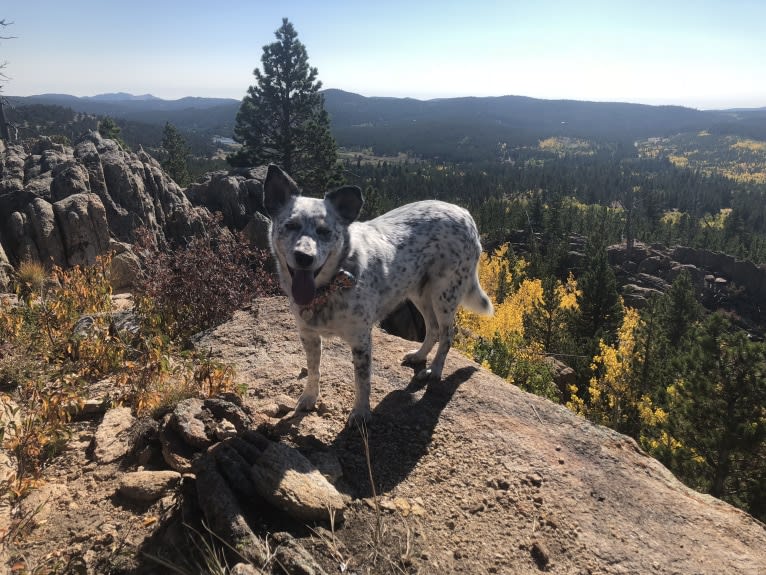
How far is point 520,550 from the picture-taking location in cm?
395

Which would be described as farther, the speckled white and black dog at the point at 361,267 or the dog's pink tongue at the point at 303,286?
the speckled white and black dog at the point at 361,267

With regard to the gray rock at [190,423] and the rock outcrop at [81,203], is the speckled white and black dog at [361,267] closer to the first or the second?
the gray rock at [190,423]

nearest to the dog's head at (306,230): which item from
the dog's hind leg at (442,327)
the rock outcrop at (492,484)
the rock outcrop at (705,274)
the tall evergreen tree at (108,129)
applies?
the rock outcrop at (492,484)

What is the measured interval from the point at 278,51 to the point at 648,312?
3578cm

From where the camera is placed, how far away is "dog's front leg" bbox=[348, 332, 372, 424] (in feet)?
16.6

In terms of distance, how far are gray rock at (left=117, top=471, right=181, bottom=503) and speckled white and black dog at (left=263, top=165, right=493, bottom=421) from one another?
5.90 ft

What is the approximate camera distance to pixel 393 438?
513 cm

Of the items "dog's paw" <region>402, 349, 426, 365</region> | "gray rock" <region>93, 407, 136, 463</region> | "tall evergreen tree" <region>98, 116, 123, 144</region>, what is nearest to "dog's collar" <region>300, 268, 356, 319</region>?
"gray rock" <region>93, 407, 136, 463</region>

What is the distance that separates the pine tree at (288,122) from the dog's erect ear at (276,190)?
117ft

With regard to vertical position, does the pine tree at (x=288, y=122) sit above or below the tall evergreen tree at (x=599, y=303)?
above

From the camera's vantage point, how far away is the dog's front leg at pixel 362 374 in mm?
5062

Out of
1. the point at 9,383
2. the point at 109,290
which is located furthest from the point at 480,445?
the point at 109,290

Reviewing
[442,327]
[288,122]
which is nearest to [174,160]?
[288,122]

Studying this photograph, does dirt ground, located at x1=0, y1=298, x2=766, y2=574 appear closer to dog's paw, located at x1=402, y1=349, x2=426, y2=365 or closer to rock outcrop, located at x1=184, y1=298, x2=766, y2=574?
rock outcrop, located at x1=184, y1=298, x2=766, y2=574
